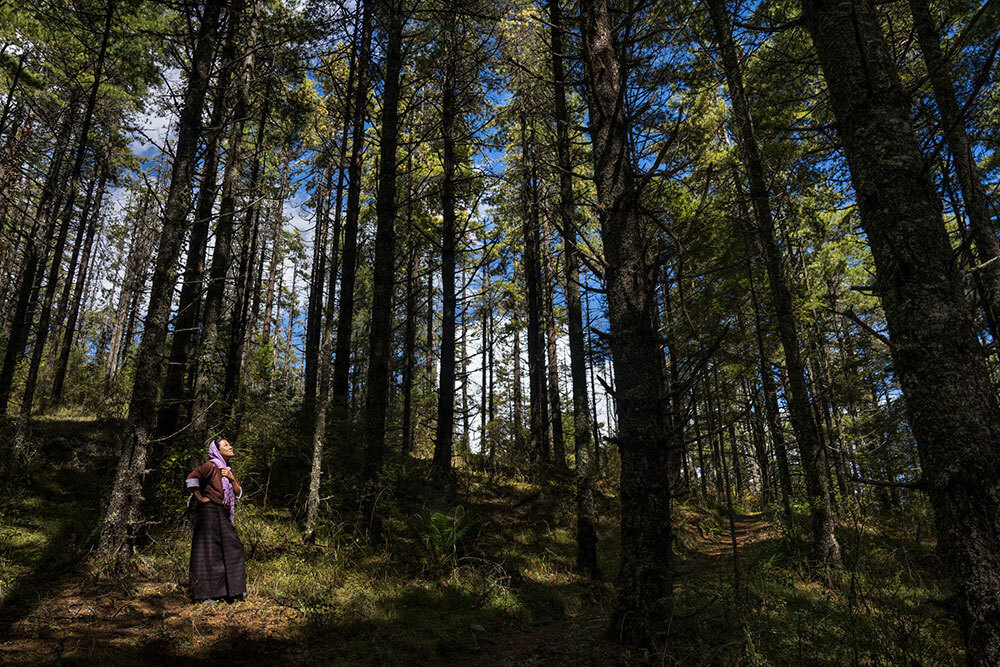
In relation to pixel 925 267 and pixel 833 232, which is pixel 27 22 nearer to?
pixel 925 267

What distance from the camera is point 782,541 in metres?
7.97

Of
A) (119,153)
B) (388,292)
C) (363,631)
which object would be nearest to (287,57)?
(388,292)

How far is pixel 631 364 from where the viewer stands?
3721mm

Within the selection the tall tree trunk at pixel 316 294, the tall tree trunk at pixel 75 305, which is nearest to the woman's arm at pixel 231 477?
the tall tree trunk at pixel 316 294

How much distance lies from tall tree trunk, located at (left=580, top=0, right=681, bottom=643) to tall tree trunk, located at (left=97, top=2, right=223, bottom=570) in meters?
6.08

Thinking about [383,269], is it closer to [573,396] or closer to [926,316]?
[573,396]

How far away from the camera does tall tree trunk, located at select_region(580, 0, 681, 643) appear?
3.45m

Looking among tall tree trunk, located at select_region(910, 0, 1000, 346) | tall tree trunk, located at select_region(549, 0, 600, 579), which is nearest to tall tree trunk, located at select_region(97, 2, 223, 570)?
tall tree trunk, located at select_region(549, 0, 600, 579)

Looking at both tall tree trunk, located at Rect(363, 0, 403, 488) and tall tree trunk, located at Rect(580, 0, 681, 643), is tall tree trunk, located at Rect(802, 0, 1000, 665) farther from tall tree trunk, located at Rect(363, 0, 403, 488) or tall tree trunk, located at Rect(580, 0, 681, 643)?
tall tree trunk, located at Rect(363, 0, 403, 488)

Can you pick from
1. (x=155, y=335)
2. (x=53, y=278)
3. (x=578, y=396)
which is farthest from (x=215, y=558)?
(x=53, y=278)

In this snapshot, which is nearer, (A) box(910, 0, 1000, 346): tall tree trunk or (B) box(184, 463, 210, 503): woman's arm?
(B) box(184, 463, 210, 503): woman's arm

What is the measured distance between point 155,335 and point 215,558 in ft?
10.6

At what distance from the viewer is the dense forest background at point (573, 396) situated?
9.60ft

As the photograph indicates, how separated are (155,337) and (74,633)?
12.0 feet
